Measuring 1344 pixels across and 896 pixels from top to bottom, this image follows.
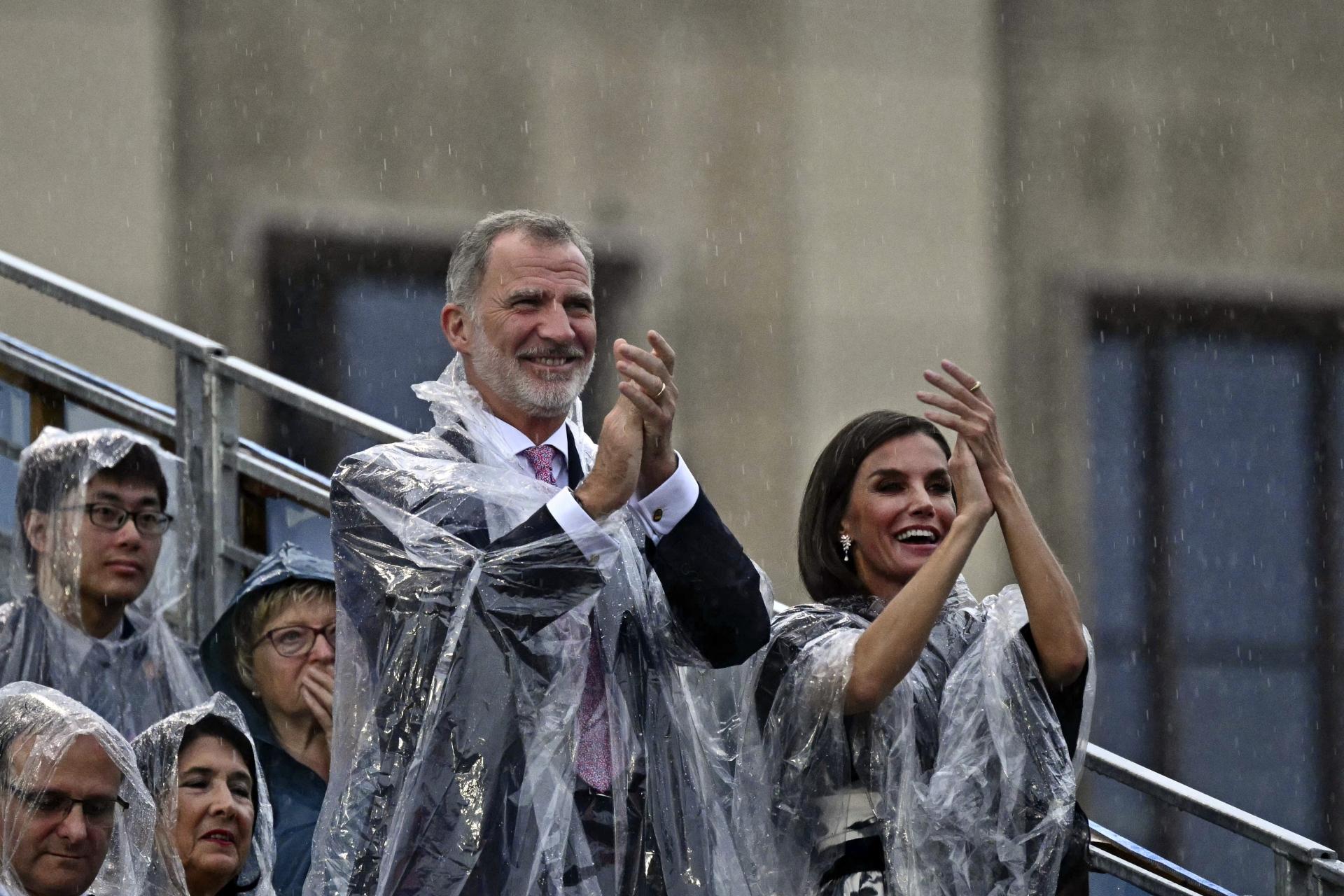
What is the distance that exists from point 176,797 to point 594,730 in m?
0.74

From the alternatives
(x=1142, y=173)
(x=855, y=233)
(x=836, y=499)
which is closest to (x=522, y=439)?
(x=836, y=499)

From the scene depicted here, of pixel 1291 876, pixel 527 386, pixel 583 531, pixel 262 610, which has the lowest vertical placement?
pixel 1291 876

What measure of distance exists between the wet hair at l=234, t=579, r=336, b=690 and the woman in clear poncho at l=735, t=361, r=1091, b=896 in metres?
0.83

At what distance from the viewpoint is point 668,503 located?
7.88ft

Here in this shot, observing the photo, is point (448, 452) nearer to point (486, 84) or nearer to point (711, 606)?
point (711, 606)

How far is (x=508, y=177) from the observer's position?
7.05 m

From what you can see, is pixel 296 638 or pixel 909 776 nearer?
pixel 909 776

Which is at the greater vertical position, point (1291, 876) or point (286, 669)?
point (286, 669)

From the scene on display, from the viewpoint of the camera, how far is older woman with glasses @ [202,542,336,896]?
3.15m

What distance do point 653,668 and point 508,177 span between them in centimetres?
475

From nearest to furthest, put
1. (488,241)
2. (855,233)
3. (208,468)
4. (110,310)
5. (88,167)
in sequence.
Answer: (488,241), (208,468), (110,310), (88,167), (855,233)

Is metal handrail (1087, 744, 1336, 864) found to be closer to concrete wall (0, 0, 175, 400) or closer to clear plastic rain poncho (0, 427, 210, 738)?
clear plastic rain poncho (0, 427, 210, 738)

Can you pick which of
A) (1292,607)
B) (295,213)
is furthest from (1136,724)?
(295,213)

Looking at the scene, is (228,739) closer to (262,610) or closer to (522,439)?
(262,610)
